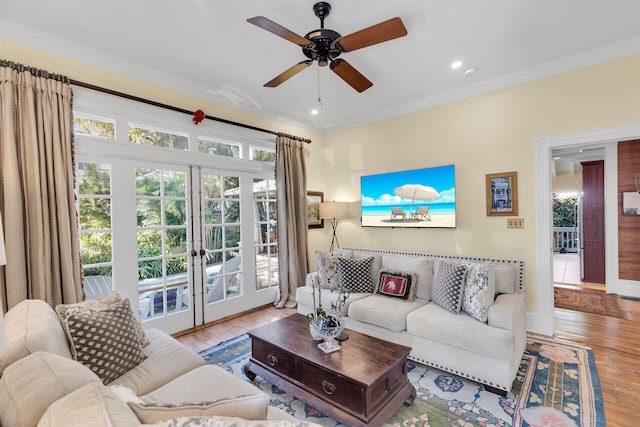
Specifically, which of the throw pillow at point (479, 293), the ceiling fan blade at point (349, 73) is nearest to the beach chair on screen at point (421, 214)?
the throw pillow at point (479, 293)

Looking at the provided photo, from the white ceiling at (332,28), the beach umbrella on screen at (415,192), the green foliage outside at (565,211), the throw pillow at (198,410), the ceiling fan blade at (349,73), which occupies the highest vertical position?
the white ceiling at (332,28)

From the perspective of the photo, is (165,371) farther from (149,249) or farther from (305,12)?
(305,12)

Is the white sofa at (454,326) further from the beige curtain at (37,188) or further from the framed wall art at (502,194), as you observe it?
the beige curtain at (37,188)

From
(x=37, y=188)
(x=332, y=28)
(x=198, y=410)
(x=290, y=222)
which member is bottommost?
(x=198, y=410)

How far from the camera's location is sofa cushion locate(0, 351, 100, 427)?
3.01 ft

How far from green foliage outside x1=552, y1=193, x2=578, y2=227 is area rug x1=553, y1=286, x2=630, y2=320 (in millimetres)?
5442

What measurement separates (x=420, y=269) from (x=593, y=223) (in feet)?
14.4

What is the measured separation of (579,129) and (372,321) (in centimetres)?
291

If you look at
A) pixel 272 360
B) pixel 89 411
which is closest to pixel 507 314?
pixel 272 360

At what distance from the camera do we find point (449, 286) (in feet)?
9.51

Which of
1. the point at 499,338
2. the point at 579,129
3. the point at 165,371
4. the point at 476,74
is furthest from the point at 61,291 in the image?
the point at 579,129

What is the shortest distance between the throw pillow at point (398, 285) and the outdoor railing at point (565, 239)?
27.1 feet

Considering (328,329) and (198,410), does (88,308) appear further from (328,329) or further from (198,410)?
(328,329)

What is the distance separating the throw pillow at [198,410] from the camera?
986mm
